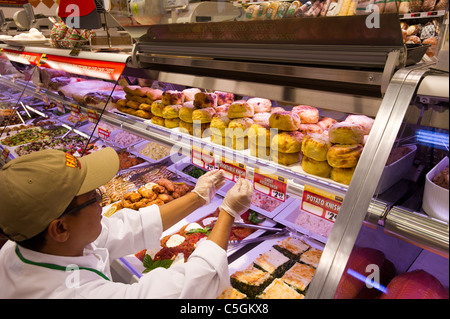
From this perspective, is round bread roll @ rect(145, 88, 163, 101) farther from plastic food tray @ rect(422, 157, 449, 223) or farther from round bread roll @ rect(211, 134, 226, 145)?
plastic food tray @ rect(422, 157, 449, 223)

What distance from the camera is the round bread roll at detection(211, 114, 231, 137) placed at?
1929 mm

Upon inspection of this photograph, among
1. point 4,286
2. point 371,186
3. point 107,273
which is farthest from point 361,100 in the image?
point 4,286

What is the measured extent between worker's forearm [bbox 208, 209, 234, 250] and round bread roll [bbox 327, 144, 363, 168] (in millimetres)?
645

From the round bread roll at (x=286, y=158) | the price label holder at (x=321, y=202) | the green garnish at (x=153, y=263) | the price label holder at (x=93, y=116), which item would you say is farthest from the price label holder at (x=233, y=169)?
the price label holder at (x=93, y=116)

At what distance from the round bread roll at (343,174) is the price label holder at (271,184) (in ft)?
0.81

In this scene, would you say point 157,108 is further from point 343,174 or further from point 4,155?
point 4,155

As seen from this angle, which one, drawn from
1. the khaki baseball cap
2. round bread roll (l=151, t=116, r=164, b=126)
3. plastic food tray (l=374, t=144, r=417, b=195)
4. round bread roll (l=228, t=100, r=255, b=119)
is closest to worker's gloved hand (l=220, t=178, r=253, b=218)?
round bread roll (l=228, t=100, r=255, b=119)

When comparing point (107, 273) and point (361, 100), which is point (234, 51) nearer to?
point (361, 100)

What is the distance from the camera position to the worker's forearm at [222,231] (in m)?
1.53

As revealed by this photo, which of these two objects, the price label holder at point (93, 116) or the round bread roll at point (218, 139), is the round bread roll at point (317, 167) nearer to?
the round bread roll at point (218, 139)

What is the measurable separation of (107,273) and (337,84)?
157 cm

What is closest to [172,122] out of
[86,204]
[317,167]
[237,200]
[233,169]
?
[233,169]

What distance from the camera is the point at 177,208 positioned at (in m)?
2.07

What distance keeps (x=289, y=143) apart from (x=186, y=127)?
2.94ft
